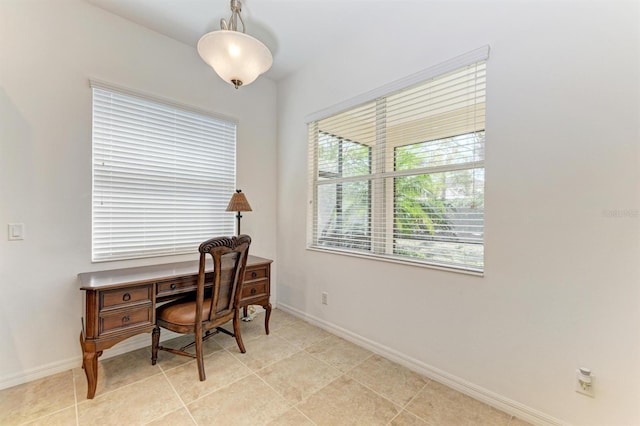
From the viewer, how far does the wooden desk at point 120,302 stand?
5.70ft

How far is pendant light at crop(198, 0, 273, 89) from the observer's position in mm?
1604

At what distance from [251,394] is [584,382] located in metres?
1.99

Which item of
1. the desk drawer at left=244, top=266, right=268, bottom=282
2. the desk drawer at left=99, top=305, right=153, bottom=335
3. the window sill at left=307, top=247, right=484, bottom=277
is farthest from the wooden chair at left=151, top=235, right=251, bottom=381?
the window sill at left=307, top=247, right=484, bottom=277

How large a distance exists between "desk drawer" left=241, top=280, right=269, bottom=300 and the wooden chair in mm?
200

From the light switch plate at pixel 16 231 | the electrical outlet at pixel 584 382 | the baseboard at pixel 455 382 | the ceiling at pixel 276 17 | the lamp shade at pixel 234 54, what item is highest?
the ceiling at pixel 276 17

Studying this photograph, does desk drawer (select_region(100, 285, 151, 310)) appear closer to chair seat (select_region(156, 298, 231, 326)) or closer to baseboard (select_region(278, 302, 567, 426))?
chair seat (select_region(156, 298, 231, 326))

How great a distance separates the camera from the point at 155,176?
2588mm

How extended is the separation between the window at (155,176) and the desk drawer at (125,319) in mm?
726

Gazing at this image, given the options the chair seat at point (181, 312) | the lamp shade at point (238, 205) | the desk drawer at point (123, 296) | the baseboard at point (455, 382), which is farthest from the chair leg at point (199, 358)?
the baseboard at point (455, 382)

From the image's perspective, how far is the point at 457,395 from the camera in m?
1.83

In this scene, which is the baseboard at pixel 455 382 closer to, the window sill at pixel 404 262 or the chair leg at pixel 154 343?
the window sill at pixel 404 262

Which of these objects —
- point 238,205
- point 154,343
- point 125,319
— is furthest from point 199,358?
point 238,205

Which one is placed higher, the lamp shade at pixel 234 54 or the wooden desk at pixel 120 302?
the lamp shade at pixel 234 54

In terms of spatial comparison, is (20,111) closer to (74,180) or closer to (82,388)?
(74,180)
